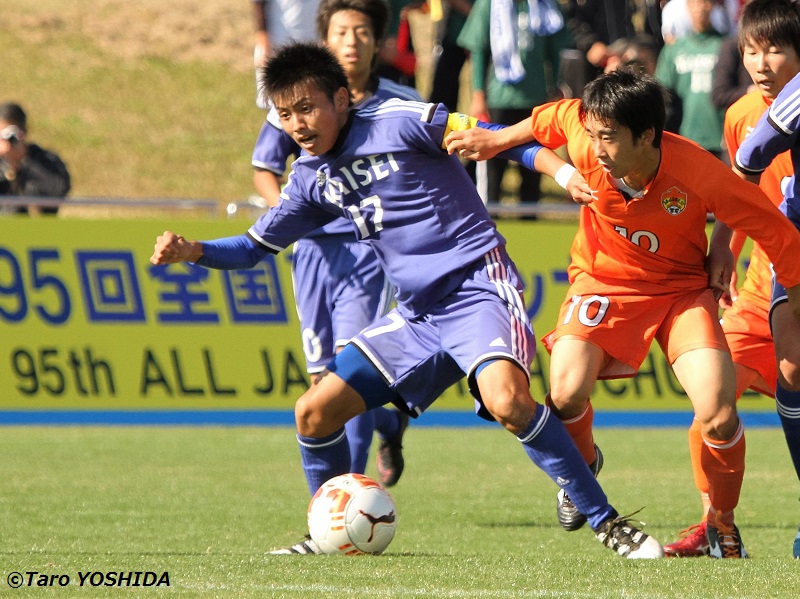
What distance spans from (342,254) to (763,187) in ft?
7.11

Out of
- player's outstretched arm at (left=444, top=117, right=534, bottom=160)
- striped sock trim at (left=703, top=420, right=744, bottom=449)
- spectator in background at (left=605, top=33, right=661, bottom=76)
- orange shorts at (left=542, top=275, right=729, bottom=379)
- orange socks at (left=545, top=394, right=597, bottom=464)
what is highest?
player's outstretched arm at (left=444, top=117, right=534, bottom=160)

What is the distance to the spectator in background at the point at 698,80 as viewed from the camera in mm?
12297

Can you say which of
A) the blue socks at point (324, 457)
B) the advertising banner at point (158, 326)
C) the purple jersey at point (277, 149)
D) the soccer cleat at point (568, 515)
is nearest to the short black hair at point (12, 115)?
the advertising banner at point (158, 326)

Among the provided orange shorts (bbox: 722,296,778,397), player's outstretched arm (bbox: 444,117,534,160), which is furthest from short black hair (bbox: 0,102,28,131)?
orange shorts (bbox: 722,296,778,397)

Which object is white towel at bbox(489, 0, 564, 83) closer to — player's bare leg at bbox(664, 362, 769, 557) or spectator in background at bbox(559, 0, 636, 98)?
spectator in background at bbox(559, 0, 636, 98)

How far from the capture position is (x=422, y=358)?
19.3 ft

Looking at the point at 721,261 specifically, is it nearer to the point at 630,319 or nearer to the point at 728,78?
the point at 630,319

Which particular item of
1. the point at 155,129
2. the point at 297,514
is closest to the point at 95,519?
the point at 297,514

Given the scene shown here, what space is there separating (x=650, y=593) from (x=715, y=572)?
579mm

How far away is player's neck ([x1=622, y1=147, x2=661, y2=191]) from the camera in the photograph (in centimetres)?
556

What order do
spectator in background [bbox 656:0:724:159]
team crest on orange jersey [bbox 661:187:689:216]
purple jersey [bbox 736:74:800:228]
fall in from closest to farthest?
purple jersey [bbox 736:74:800:228] → team crest on orange jersey [bbox 661:187:689:216] → spectator in background [bbox 656:0:724:159]

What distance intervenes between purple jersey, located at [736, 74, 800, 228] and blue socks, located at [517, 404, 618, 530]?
133 cm

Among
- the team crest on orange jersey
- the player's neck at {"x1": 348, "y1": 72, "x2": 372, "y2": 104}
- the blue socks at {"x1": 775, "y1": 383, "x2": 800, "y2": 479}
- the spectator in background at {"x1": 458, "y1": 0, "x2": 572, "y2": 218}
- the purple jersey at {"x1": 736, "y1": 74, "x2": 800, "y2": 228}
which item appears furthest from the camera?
the spectator in background at {"x1": 458, "y1": 0, "x2": 572, "y2": 218}

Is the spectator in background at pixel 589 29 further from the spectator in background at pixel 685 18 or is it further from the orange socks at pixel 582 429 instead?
the orange socks at pixel 582 429
